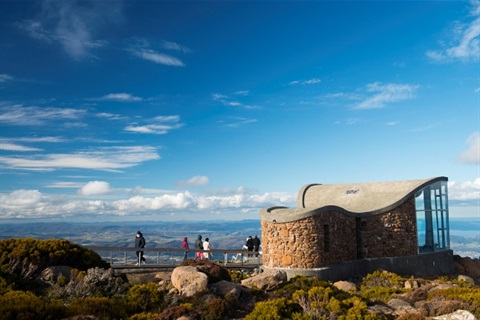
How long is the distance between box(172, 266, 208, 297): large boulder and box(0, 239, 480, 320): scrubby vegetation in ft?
0.87

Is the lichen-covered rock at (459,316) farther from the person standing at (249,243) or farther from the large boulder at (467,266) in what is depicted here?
the large boulder at (467,266)

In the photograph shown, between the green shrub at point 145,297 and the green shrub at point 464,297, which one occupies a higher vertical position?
the green shrub at point 145,297

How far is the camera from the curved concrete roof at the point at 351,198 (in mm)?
20562

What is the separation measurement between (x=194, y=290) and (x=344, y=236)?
11165 mm

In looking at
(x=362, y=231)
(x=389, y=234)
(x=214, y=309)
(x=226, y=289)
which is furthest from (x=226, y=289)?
(x=389, y=234)

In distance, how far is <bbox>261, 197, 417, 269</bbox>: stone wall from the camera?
1994 centimetres

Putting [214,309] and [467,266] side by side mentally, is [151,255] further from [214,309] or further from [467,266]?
[467,266]

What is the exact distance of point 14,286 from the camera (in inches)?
461

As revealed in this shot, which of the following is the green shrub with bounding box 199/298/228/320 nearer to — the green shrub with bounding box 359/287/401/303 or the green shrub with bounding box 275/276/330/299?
the green shrub with bounding box 275/276/330/299

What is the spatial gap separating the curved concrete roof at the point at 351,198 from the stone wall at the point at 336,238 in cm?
29

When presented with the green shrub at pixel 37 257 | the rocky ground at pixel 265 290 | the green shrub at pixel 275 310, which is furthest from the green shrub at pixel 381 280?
the green shrub at pixel 37 257

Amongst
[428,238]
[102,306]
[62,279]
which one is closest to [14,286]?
[62,279]

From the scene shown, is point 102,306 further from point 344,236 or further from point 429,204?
point 429,204

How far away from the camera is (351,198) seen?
26219 mm
